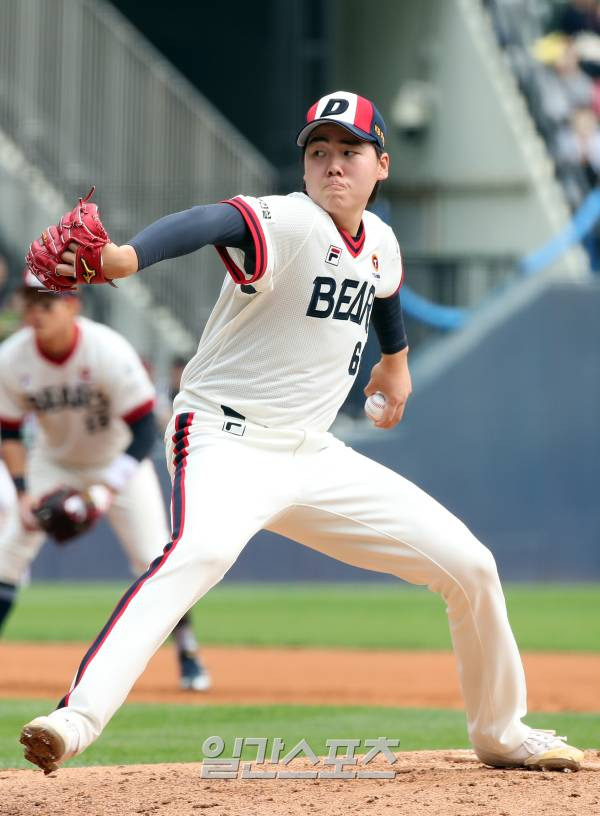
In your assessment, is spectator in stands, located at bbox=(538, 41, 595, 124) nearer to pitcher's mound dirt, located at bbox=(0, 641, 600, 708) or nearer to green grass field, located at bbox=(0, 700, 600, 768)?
pitcher's mound dirt, located at bbox=(0, 641, 600, 708)

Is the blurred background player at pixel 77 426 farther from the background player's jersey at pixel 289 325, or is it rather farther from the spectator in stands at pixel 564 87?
the spectator in stands at pixel 564 87

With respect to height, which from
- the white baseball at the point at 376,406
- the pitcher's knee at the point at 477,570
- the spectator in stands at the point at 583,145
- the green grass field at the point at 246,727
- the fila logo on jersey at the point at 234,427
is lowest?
the green grass field at the point at 246,727

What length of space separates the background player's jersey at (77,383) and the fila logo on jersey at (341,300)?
10.0 ft

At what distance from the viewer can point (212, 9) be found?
18.8 meters

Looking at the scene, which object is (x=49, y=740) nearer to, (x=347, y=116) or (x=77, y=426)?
(x=347, y=116)

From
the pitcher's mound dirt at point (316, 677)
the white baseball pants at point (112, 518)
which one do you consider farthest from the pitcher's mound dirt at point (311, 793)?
the white baseball pants at point (112, 518)

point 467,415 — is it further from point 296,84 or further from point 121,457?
point 121,457

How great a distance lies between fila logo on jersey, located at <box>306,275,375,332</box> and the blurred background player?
9.71ft

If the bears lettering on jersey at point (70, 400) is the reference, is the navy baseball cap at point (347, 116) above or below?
above

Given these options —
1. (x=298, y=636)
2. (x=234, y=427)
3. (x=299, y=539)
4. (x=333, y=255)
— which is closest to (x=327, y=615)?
(x=298, y=636)

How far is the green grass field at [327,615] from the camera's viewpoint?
404 inches

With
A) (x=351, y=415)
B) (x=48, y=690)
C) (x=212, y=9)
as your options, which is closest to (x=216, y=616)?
(x=351, y=415)

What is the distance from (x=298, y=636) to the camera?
1038cm

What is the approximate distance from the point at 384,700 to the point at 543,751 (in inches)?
114
